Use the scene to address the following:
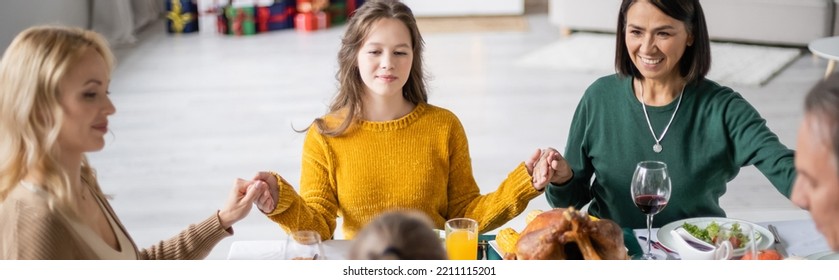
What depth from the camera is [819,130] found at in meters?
1.10

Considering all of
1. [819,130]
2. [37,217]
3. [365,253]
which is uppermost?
[819,130]

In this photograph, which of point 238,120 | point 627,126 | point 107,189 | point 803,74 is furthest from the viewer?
point 803,74

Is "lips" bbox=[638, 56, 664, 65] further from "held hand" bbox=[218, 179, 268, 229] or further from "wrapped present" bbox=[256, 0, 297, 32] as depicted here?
"wrapped present" bbox=[256, 0, 297, 32]

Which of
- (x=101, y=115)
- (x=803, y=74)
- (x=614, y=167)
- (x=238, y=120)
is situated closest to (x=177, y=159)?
(x=238, y=120)

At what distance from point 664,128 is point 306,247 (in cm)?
92

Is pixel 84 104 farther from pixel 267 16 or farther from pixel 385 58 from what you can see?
pixel 267 16

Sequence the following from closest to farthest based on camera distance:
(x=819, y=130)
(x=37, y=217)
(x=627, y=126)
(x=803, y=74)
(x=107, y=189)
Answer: (x=819, y=130)
(x=37, y=217)
(x=627, y=126)
(x=107, y=189)
(x=803, y=74)

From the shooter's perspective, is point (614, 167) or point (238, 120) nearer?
point (614, 167)

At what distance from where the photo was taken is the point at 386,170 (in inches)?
89.2

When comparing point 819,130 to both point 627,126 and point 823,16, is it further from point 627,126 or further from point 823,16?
point 823,16

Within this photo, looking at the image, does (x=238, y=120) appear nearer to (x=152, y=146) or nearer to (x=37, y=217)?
(x=152, y=146)

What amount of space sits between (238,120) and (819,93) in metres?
4.05

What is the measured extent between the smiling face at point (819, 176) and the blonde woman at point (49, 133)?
98 centimetres

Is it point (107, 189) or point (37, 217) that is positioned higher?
point (37, 217)
